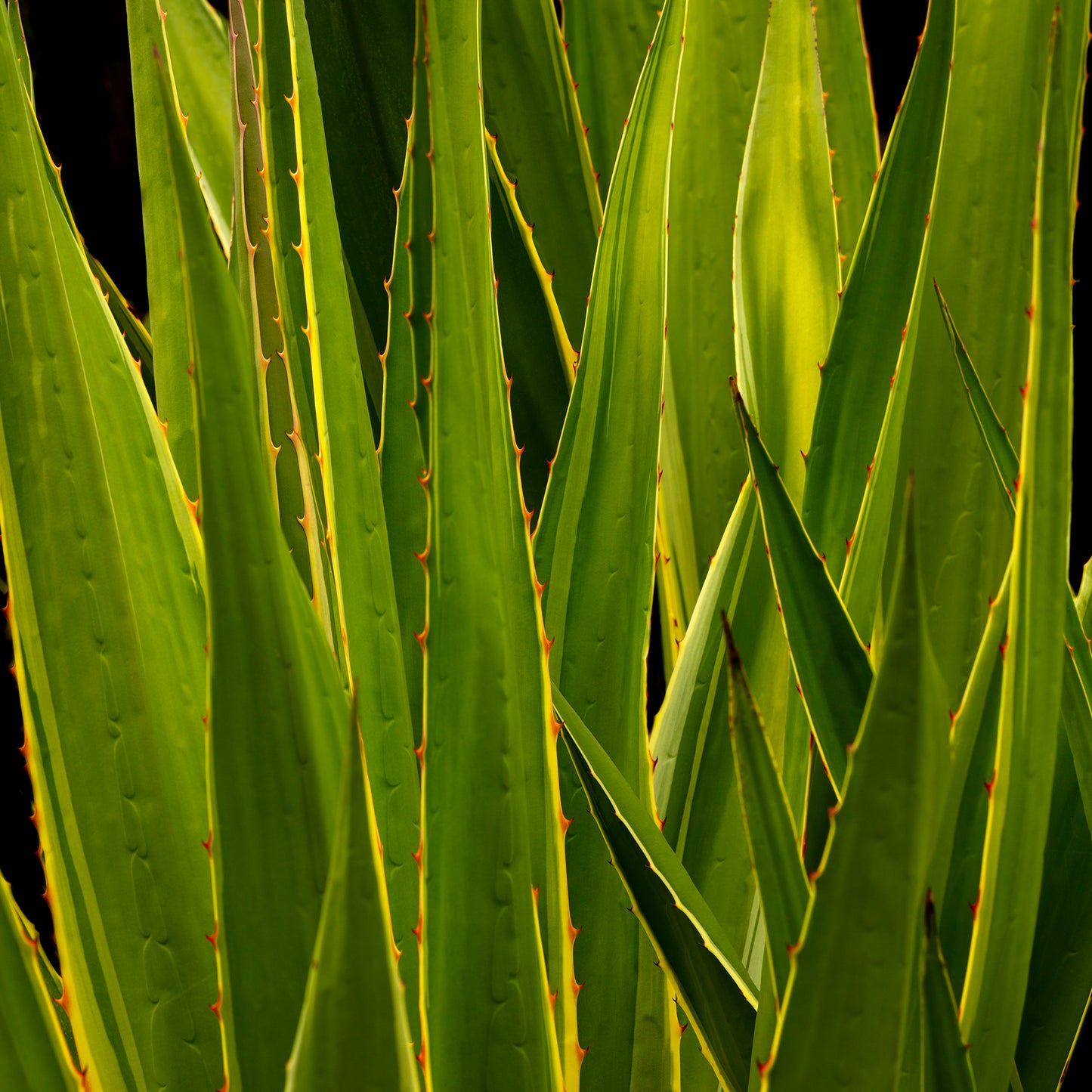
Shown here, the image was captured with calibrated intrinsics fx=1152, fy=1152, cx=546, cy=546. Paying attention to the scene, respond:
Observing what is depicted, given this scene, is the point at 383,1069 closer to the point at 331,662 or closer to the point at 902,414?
the point at 331,662

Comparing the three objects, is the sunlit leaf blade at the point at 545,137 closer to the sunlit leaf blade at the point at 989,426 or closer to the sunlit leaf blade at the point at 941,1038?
the sunlit leaf blade at the point at 989,426

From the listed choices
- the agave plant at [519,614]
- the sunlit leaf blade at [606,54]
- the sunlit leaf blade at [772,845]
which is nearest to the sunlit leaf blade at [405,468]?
the agave plant at [519,614]

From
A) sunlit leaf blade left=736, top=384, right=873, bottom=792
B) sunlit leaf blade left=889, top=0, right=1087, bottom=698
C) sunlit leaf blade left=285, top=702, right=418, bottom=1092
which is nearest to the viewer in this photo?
sunlit leaf blade left=285, top=702, right=418, bottom=1092

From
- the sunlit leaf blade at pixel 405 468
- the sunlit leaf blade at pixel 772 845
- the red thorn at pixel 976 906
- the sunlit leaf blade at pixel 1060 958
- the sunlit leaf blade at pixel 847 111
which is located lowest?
the sunlit leaf blade at pixel 1060 958

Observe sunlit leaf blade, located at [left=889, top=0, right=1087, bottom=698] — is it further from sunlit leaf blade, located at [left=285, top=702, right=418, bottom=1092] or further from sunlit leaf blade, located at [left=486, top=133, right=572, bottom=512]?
sunlit leaf blade, located at [left=285, top=702, right=418, bottom=1092]

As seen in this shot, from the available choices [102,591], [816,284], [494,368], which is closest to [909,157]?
[816,284]

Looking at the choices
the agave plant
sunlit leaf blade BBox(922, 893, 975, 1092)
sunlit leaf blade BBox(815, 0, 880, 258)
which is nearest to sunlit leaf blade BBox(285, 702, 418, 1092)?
the agave plant
